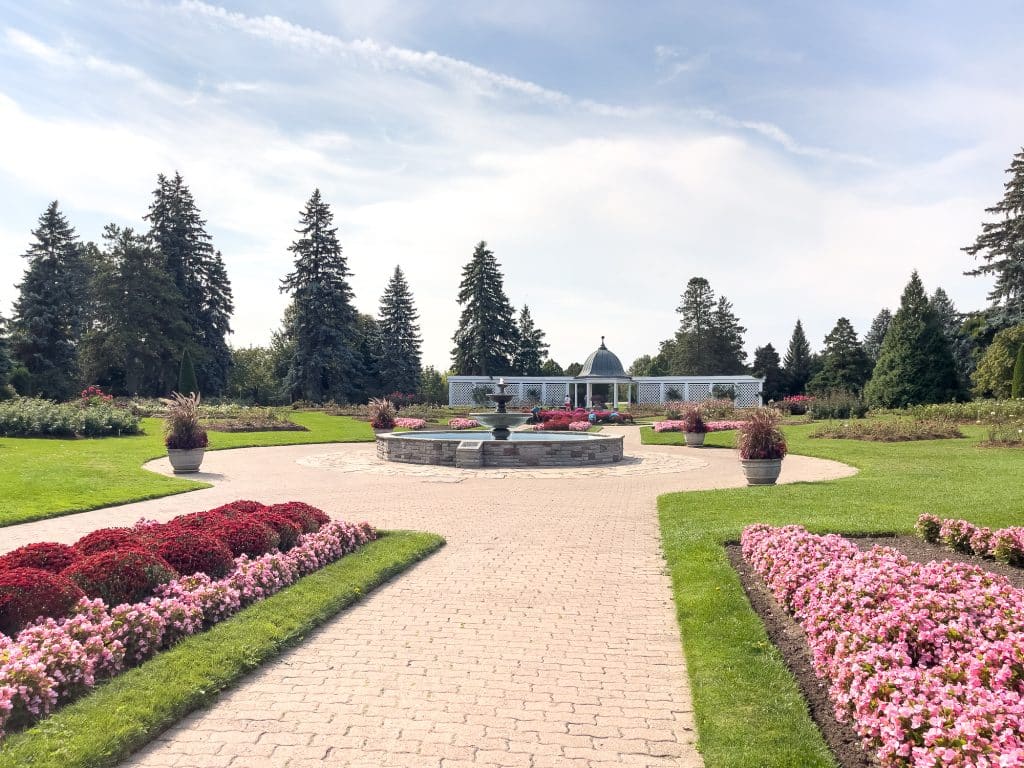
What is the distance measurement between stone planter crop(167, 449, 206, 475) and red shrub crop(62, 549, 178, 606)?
31.5 feet

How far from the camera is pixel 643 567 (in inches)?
257

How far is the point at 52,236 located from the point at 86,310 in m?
5.01

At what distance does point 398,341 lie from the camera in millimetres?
53625

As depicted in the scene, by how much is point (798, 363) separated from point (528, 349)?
972 inches

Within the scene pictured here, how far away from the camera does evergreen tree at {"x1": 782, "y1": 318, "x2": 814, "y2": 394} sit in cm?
6059

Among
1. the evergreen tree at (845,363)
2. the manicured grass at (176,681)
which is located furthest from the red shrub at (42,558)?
the evergreen tree at (845,363)

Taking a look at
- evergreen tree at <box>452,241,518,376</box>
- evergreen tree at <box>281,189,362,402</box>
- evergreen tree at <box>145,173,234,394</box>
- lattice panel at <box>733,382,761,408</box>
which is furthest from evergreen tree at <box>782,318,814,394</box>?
evergreen tree at <box>145,173,234,394</box>

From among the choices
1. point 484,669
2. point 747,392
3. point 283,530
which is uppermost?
point 747,392

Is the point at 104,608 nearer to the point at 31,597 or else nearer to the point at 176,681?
the point at 31,597

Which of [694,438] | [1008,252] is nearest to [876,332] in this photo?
[1008,252]

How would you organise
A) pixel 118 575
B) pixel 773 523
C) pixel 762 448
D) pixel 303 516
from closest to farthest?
1. pixel 118 575
2. pixel 303 516
3. pixel 773 523
4. pixel 762 448

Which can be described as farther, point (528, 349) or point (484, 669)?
point (528, 349)

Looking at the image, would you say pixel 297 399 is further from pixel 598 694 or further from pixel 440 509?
pixel 598 694

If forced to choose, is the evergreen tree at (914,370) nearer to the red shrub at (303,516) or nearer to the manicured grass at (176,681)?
the red shrub at (303,516)
